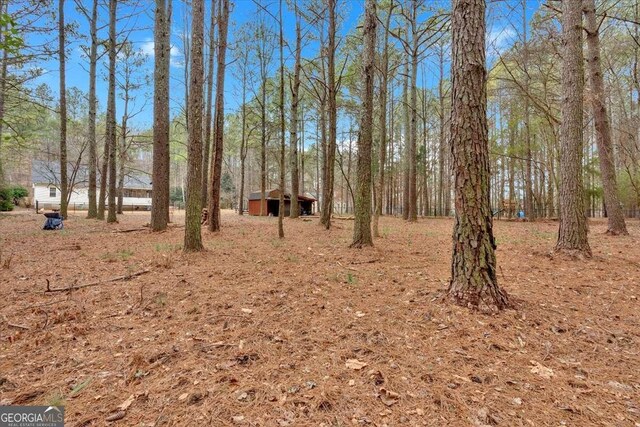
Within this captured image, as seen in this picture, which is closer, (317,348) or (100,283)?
(317,348)

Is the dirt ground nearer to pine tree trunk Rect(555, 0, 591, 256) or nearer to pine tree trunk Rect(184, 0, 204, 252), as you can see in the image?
pine tree trunk Rect(555, 0, 591, 256)

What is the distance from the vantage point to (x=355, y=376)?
6.06ft

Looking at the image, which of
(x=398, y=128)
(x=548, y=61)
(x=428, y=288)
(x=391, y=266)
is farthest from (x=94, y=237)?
(x=398, y=128)

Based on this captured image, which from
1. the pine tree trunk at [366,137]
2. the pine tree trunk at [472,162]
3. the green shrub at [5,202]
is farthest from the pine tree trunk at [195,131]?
the green shrub at [5,202]

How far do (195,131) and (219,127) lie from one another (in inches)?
105

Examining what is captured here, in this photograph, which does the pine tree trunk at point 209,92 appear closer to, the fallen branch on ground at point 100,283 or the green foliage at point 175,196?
the fallen branch on ground at point 100,283

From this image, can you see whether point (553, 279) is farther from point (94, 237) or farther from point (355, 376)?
point (94, 237)

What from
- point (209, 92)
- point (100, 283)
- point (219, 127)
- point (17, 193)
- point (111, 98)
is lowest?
point (100, 283)

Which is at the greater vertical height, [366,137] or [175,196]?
[175,196]

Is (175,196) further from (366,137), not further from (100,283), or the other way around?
(100,283)

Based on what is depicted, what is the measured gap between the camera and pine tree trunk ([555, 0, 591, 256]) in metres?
4.81

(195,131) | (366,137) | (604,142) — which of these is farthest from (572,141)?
(195,131)

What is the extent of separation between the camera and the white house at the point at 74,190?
88.3ft

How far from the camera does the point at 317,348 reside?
86.0 inches
